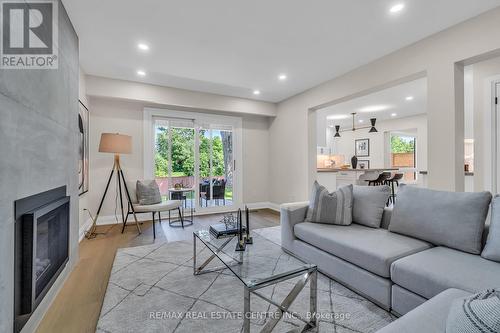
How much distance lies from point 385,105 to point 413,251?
5.15 meters

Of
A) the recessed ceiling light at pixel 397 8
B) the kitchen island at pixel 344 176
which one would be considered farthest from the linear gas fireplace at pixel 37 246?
the kitchen island at pixel 344 176

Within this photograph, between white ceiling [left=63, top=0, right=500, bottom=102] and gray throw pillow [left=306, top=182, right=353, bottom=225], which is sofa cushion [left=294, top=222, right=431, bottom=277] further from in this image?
white ceiling [left=63, top=0, right=500, bottom=102]

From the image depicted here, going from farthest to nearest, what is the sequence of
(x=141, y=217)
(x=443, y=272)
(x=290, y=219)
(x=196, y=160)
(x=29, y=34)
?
(x=196, y=160)
(x=141, y=217)
(x=290, y=219)
(x=29, y=34)
(x=443, y=272)

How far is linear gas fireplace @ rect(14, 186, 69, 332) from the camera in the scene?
1.44m

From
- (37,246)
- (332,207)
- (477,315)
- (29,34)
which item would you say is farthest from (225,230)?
(29,34)

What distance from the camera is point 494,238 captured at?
1.61 metres

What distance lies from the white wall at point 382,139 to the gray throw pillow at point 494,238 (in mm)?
6230

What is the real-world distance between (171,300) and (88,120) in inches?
141

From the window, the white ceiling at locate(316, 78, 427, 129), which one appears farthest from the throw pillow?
the window

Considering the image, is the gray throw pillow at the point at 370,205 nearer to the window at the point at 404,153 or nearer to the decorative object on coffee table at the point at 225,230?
the decorative object on coffee table at the point at 225,230

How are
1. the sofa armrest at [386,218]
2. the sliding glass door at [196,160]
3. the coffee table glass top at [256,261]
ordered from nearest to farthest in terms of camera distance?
the coffee table glass top at [256,261] < the sofa armrest at [386,218] < the sliding glass door at [196,160]

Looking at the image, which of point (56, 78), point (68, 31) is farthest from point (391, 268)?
point (68, 31)

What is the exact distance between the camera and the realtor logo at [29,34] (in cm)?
139

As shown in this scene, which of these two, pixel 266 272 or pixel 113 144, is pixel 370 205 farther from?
pixel 113 144
